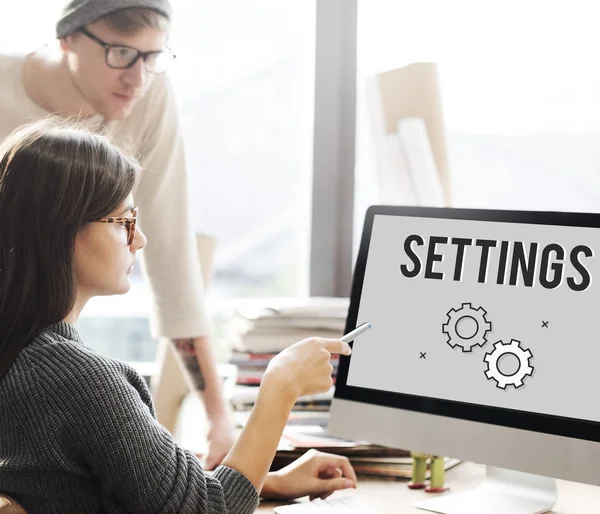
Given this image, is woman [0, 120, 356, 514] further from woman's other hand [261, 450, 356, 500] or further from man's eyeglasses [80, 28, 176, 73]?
man's eyeglasses [80, 28, 176, 73]

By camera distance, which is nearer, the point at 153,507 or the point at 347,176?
the point at 153,507

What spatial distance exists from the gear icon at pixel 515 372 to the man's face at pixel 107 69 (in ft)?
2.71

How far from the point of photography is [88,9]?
1.52 metres

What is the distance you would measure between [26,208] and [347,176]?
1.13 meters

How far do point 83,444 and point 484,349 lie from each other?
60 centimetres

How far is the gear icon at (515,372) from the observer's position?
120 cm

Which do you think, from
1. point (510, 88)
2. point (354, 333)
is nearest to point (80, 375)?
point (354, 333)

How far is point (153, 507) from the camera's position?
3.21 feet

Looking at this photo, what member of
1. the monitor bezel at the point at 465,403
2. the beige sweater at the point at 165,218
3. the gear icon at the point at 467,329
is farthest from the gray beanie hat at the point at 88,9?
the gear icon at the point at 467,329

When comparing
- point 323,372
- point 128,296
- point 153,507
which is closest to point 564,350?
point 323,372

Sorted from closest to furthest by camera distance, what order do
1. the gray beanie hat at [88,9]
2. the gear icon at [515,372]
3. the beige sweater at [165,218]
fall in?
the gear icon at [515,372], the gray beanie hat at [88,9], the beige sweater at [165,218]

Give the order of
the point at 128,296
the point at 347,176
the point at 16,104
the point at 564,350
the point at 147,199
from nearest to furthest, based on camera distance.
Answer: the point at 564,350, the point at 16,104, the point at 147,199, the point at 347,176, the point at 128,296

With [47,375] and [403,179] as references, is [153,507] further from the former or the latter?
[403,179]

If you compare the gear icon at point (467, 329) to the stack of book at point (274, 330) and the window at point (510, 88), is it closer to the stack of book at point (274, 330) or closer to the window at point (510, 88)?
the stack of book at point (274, 330)
